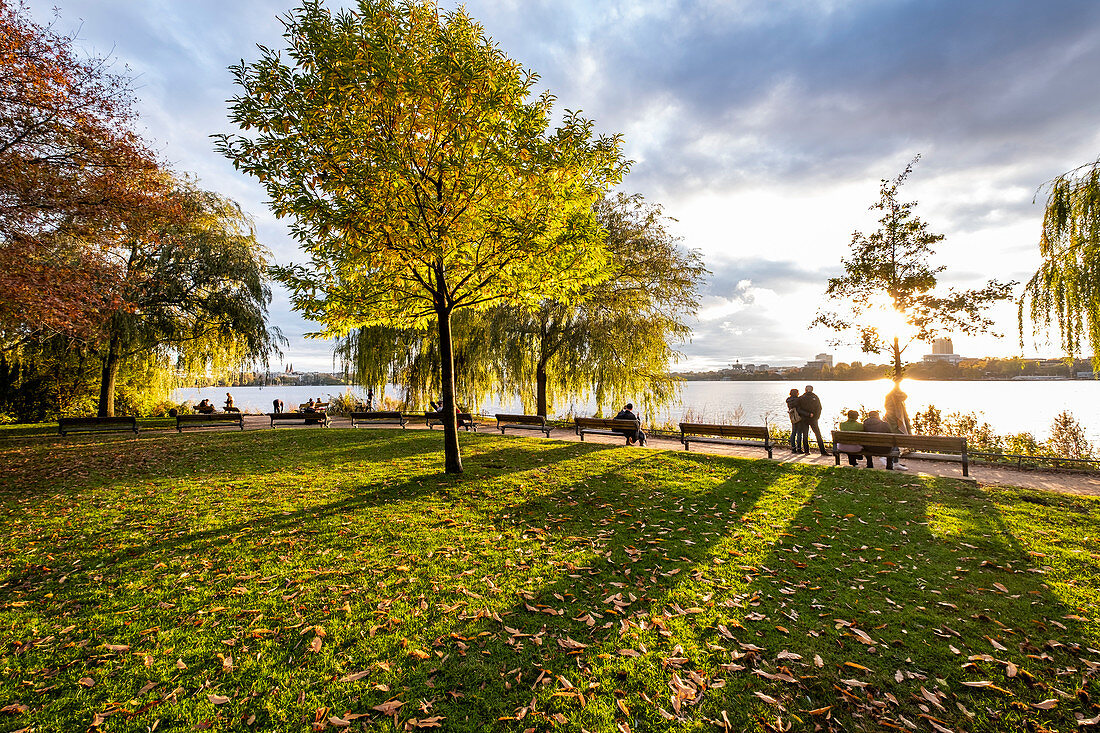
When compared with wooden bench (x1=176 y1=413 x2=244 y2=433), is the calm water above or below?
below

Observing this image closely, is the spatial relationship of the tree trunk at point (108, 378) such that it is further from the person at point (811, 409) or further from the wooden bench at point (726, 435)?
the person at point (811, 409)

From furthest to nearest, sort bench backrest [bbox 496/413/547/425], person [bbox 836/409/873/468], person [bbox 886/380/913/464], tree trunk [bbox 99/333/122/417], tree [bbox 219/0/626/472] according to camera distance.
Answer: tree trunk [bbox 99/333/122/417] → bench backrest [bbox 496/413/547/425] → person [bbox 886/380/913/464] → person [bbox 836/409/873/468] → tree [bbox 219/0/626/472]

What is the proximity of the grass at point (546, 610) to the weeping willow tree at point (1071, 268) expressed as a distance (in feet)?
13.8

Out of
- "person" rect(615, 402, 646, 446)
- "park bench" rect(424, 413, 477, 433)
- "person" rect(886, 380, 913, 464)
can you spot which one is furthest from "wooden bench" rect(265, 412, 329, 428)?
"person" rect(886, 380, 913, 464)

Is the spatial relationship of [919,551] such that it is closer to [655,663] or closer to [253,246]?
[655,663]

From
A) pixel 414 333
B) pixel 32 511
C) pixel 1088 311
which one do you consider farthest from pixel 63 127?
pixel 1088 311

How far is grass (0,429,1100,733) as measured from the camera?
279cm

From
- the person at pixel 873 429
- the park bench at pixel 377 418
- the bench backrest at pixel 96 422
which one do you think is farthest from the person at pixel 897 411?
the bench backrest at pixel 96 422

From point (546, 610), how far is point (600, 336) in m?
13.2

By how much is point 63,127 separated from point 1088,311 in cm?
2113

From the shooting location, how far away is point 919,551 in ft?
16.9

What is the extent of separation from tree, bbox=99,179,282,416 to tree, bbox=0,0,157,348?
6.66 metres

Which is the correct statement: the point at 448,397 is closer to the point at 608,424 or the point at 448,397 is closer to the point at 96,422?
the point at 608,424

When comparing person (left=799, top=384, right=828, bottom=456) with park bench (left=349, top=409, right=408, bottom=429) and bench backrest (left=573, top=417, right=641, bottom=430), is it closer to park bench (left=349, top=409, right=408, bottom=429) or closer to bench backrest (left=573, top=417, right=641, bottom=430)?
bench backrest (left=573, top=417, right=641, bottom=430)
